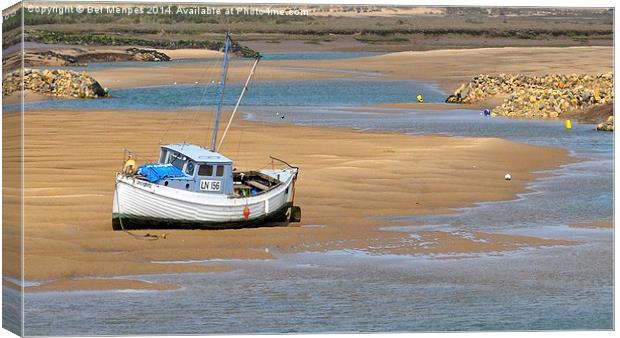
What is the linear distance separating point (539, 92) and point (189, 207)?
9838mm

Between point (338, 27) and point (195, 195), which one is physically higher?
point (338, 27)

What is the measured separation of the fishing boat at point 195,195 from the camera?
3222 cm

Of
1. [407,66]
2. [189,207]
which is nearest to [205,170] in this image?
[189,207]

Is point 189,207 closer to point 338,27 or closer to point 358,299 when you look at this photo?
point 358,299

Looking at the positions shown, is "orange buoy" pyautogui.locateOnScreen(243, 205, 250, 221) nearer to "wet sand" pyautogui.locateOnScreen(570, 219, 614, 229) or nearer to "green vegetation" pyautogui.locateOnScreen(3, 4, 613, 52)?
"green vegetation" pyautogui.locateOnScreen(3, 4, 613, 52)

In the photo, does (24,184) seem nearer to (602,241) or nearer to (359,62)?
(359,62)

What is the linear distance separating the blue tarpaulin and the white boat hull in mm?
156

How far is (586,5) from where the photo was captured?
32.2 meters

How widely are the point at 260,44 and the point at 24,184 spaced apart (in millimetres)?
4983

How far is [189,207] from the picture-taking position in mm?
32562

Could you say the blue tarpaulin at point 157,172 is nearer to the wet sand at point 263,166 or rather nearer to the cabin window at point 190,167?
the cabin window at point 190,167

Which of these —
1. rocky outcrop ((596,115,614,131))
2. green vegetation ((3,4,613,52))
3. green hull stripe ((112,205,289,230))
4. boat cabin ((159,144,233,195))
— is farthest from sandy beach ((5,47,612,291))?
rocky outcrop ((596,115,614,131))

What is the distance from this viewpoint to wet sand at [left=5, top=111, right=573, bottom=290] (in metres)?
30.9

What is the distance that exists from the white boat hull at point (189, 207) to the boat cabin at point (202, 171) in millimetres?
130
